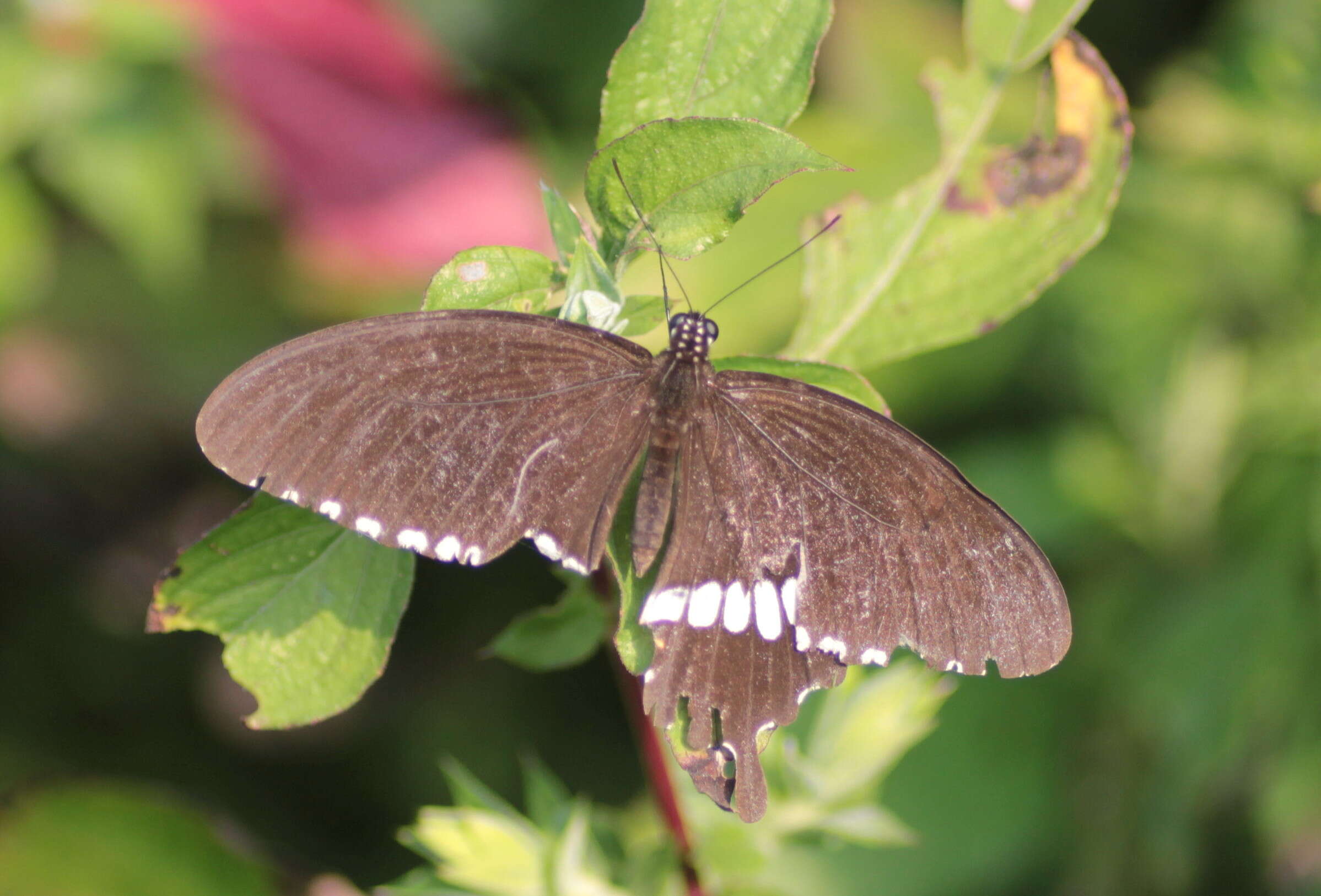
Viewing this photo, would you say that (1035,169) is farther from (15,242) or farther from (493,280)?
(15,242)

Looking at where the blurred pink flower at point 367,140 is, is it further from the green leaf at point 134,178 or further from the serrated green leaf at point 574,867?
the serrated green leaf at point 574,867

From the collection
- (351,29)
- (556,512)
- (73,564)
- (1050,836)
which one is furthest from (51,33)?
(1050,836)

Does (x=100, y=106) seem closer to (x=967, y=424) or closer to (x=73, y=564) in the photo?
(x=73, y=564)

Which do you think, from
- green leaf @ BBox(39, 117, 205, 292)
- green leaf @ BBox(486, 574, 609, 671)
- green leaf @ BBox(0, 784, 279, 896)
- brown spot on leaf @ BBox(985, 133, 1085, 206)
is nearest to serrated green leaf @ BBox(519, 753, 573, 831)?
green leaf @ BBox(486, 574, 609, 671)

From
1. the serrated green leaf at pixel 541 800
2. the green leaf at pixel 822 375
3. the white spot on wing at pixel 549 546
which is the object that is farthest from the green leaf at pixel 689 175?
the serrated green leaf at pixel 541 800

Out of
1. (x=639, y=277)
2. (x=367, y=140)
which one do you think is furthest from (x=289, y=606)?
(x=367, y=140)

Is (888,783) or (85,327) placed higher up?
(85,327)
